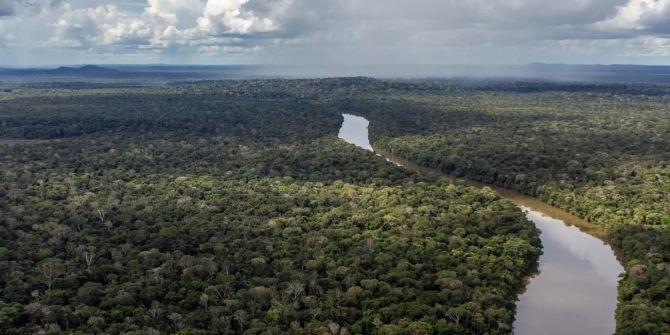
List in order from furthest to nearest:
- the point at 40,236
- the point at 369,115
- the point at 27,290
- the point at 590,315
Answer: the point at 369,115 < the point at 40,236 < the point at 590,315 < the point at 27,290

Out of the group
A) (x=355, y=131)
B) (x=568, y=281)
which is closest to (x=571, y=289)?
(x=568, y=281)

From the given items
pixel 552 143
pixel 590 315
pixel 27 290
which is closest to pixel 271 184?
pixel 27 290

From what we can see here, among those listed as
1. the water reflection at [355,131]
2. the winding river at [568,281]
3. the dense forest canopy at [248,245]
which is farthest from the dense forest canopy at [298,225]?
the water reflection at [355,131]

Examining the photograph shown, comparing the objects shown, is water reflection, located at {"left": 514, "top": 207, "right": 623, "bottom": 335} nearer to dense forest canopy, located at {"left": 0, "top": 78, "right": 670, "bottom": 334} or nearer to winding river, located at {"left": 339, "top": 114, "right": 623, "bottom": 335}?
winding river, located at {"left": 339, "top": 114, "right": 623, "bottom": 335}

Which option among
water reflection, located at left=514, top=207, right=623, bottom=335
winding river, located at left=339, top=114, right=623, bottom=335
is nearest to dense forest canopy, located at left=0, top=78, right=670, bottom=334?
winding river, located at left=339, top=114, right=623, bottom=335

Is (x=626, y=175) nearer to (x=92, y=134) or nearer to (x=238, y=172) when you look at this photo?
(x=238, y=172)
